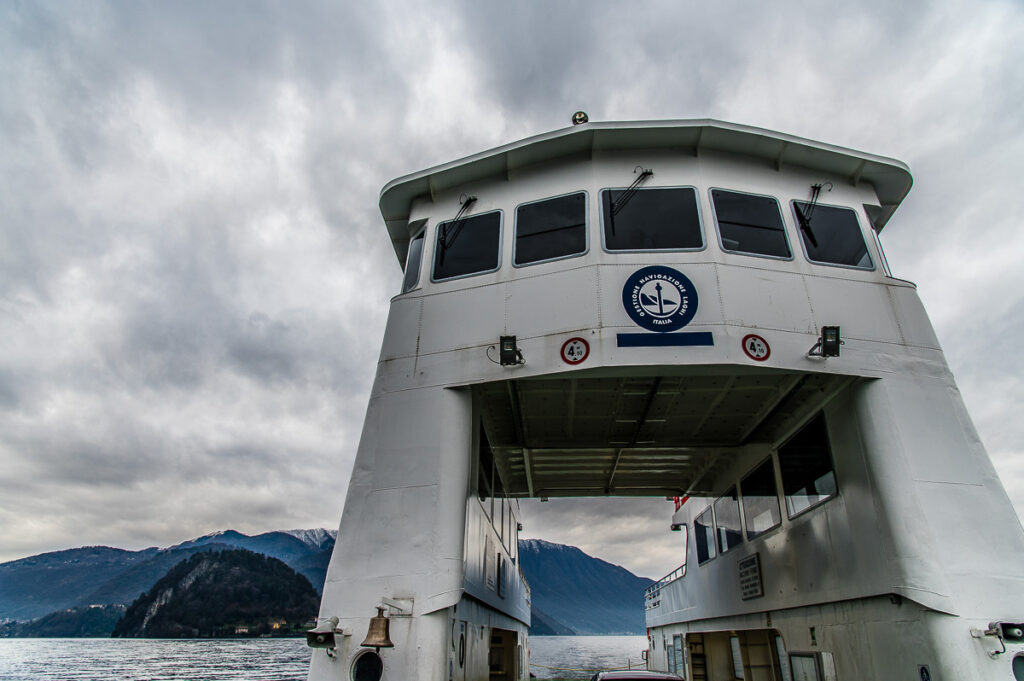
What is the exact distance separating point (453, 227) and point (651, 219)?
10.7 ft

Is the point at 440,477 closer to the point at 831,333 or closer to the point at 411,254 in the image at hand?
the point at 411,254

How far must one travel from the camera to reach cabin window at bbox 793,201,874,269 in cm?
823

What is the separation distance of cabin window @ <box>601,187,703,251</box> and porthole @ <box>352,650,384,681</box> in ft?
19.6

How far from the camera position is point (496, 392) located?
8672 millimetres

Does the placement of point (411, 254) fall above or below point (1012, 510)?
above

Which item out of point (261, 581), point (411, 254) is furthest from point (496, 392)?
point (261, 581)

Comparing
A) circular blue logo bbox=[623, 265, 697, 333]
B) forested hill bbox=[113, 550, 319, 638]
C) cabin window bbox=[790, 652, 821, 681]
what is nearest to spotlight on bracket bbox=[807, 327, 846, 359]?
circular blue logo bbox=[623, 265, 697, 333]

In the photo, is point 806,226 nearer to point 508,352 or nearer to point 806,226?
point 806,226

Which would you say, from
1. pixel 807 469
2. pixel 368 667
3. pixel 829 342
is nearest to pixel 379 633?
pixel 368 667

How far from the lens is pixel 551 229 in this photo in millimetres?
8586

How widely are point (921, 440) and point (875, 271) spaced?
2.65 metres

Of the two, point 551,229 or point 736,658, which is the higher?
point 551,229

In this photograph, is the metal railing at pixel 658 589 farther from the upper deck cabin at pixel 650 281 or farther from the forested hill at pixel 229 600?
the forested hill at pixel 229 600

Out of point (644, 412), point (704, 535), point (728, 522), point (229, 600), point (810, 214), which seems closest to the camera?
point (810, 214)
